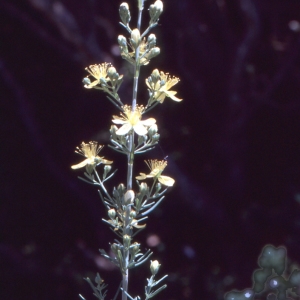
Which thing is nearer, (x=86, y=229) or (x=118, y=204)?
(x=118, y=204)

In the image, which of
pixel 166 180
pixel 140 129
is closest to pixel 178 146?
pixel 166 180

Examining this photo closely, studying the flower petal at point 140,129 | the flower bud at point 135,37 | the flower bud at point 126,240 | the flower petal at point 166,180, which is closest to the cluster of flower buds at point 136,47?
the flower bud at point 135,37

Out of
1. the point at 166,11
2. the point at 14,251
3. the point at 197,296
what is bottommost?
the point at 197,296

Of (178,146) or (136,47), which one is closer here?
(136,47)

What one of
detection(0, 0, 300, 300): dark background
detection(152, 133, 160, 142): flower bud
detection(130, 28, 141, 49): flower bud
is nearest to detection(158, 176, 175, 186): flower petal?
detection(152, 133, 160, 142): flower bud

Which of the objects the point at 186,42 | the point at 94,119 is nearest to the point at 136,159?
the point at 94,119

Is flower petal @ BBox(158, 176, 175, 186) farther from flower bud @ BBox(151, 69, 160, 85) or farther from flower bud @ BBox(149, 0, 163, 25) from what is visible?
flower bud @ BBox(149, 0, 163, 25)

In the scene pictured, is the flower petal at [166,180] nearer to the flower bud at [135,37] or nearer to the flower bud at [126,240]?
the flower bud at [126,240]

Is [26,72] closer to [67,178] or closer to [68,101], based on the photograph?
[68,101]

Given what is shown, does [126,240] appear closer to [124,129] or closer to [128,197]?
[128,197]
